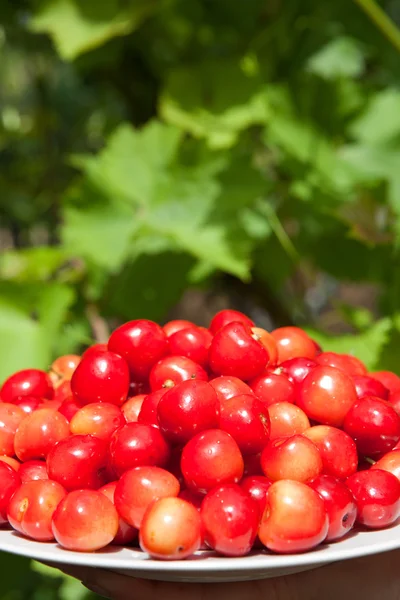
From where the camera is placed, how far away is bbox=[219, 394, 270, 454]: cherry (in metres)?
0.48

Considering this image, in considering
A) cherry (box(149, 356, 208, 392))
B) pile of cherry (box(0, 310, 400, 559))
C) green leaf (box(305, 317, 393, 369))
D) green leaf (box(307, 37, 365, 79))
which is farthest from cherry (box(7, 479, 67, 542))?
green leaf (box(307, 37, 365, 79))

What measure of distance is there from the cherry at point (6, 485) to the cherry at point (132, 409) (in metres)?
0.09

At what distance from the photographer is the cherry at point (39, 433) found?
0.50m

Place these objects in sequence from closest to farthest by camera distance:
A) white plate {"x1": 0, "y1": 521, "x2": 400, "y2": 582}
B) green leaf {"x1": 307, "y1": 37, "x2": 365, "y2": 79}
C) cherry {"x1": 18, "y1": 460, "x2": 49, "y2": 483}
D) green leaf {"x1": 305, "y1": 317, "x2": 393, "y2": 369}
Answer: white plate {"x1": 0, "y1": 521, "x2": 400, "y2": 582}
cherry {"x1": 18, "y1": 460, "x2": 49, "y2": 483}
green leaf {"x1": 305, "y1": 317, "x2": 393, "y2": 369}
green leaf {"x1": 307, "y1": 37, "x2": 365, "y2": 79}

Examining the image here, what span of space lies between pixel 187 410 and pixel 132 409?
0.09m

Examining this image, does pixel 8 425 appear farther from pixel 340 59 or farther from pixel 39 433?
pixel 340 59

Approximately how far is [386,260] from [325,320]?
266 mm

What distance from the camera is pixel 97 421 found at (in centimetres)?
51

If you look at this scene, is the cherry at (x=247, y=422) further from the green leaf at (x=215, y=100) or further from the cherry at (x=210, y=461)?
the green leaf at (x=215, y=100)

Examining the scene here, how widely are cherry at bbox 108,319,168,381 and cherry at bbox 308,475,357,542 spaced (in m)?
0.17

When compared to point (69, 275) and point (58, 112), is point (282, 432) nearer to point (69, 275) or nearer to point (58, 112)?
point (69, 275)

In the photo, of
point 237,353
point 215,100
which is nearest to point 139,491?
point 237,353

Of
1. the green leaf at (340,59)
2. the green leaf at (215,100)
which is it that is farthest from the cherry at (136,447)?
the green leaf at (340,59)

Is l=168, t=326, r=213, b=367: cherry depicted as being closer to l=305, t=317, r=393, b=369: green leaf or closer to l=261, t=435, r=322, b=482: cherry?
l=261, t=435, r=322, b=482: cherry
